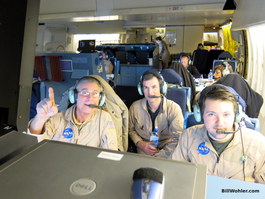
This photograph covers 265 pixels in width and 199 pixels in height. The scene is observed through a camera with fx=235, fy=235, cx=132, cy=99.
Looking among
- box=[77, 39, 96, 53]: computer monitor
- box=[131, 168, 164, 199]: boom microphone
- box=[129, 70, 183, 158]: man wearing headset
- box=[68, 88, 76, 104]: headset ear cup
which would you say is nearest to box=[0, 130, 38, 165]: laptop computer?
box=[131, 168, 164, 199]: boom microphone

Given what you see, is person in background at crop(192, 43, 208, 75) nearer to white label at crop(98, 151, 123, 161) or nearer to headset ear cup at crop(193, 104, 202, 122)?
headset ear cup at crop(193, 104, 202, 122)

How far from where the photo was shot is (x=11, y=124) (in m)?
0.78

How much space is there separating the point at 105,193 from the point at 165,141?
7.60 ft

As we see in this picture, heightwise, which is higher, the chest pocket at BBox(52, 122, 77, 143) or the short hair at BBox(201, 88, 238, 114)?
the short hair at BBox(201, 88, 238, 114)

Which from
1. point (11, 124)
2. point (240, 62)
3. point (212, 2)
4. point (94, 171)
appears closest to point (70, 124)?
point (11, 124)

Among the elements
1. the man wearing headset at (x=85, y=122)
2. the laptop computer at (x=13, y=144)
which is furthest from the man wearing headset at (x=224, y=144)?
the laptop computer at (x=13, y=144)

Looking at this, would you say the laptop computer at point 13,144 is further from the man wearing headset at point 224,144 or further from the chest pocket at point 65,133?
the chest pocket at point 65,133

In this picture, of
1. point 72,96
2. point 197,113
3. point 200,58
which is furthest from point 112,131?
point 200,58

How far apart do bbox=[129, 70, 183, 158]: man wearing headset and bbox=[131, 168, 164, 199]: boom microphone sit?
219 cm

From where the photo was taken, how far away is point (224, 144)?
5.39ft

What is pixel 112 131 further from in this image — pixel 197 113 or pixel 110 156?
pixel 110 156

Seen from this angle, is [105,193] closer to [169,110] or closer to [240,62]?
[169,110]

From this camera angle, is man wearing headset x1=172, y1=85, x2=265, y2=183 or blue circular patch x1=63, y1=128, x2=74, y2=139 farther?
blue circular patch x1=63, y1=128, x2=74, y2=139

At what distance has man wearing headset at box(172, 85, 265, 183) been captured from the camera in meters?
1.54
